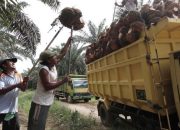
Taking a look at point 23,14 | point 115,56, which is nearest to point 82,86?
point 23,14

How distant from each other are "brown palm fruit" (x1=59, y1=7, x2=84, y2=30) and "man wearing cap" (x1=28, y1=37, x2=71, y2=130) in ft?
1.82

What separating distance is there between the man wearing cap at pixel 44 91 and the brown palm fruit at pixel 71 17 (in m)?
0.56

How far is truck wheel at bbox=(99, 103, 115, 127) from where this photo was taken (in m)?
9.59

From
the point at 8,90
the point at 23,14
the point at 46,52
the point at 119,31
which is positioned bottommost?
the point at 8,90

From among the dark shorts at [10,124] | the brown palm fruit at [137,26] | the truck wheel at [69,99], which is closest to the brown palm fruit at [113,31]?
the brown palm fruit at [137,26]

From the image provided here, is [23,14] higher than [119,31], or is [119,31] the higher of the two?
[23,14]

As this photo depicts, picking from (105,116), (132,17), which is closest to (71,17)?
(132,17)

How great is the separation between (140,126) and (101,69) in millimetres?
2279

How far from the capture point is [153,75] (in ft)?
18.8

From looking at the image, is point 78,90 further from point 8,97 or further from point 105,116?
point 8,97

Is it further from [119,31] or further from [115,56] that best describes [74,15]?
[115,56]

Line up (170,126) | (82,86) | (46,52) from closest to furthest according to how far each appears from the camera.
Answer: (46,52) < (170,126) < (82,86)

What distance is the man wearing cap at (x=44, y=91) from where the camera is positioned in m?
4.48

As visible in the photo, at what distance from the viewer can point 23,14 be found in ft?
41.4
